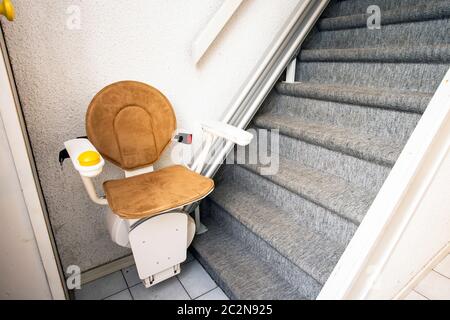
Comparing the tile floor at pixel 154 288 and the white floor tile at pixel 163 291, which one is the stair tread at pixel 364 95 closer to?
the tile floor at pixel 154 288

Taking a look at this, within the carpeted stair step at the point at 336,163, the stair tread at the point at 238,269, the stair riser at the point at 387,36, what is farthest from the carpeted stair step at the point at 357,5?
the stair tread at the point at 238,269

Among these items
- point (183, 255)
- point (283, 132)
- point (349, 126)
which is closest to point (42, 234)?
point (183, 255)

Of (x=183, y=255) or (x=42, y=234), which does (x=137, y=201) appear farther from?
(x=183, y=255)

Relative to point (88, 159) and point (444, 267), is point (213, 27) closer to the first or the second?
point (88, 159)

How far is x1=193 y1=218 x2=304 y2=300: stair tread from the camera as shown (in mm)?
1129

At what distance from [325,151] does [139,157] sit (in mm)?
891

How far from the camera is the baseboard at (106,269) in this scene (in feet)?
4.37

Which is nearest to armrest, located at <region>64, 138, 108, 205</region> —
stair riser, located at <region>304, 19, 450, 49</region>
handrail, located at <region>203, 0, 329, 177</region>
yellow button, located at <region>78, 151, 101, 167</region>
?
yellow button, located at <region>78, 151, 101, 167</region>

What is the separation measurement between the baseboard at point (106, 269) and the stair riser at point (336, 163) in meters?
1.06

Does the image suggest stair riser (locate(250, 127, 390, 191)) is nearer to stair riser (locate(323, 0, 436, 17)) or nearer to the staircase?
the staircase

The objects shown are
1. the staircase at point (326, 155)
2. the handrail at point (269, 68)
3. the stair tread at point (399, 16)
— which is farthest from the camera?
the handrail at point (269, 68)

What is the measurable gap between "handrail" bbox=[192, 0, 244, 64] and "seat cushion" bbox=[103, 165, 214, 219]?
591 millimetres

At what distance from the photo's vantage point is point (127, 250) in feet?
4.67

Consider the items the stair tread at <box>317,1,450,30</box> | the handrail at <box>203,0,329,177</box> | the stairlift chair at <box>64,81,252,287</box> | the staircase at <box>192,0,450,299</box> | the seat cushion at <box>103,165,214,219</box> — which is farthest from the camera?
the handrail at <box>203,0,329,177</box>
